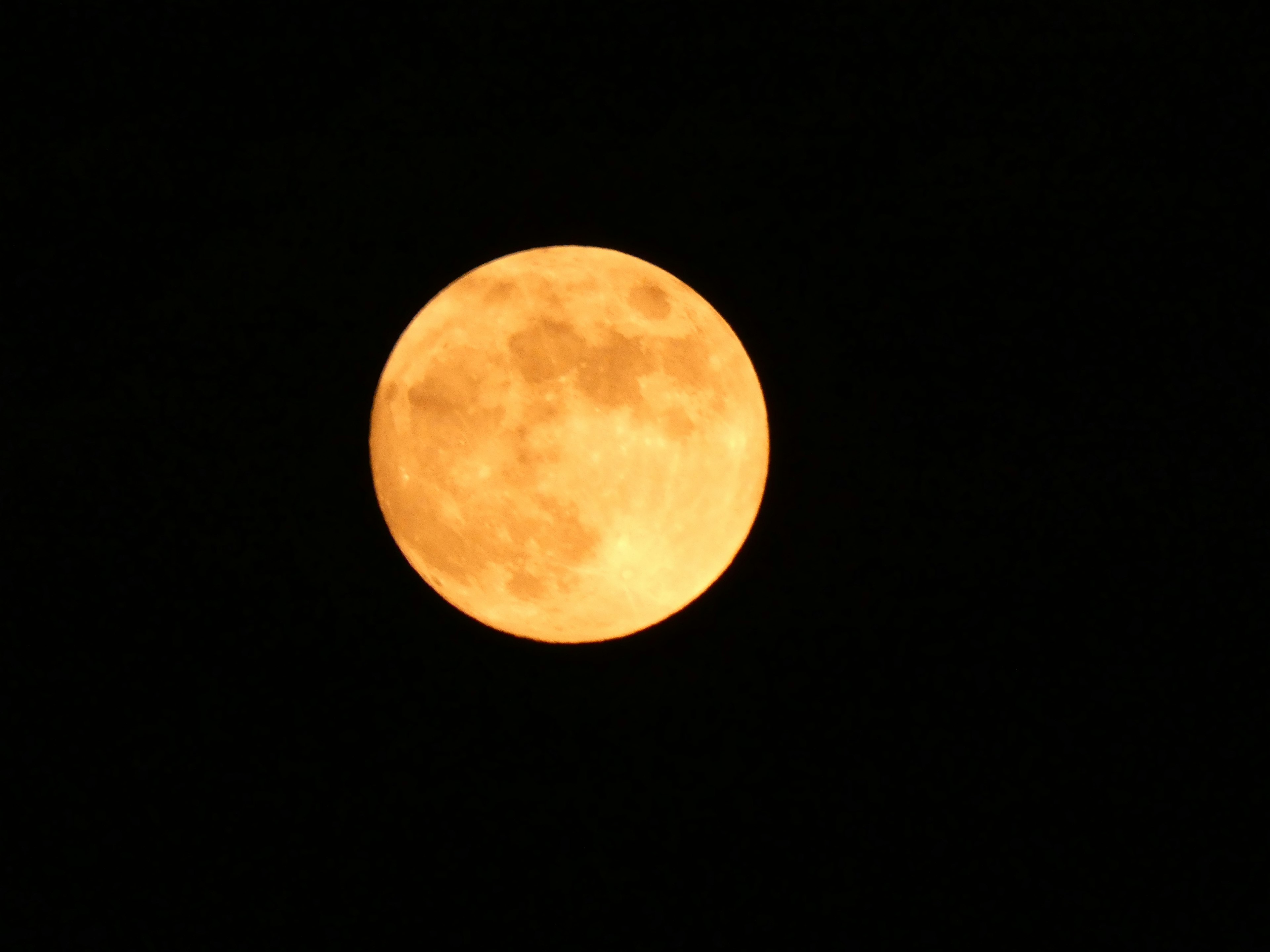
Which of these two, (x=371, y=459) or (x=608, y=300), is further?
(x=371, y=459)

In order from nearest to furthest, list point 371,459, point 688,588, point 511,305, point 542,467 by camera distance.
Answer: point 542,467 → point 511,305 → point 688,588 → point 371,459

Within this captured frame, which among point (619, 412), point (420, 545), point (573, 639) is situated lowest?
point (573, 639)

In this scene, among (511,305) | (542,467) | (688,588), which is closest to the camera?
(542,467)

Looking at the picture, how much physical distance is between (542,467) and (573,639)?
3.17 ft

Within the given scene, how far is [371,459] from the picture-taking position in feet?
11.6

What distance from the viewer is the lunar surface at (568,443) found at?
9.49ft

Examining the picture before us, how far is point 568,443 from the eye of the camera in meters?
2.86

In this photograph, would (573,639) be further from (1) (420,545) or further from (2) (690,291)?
(2) (690,291)

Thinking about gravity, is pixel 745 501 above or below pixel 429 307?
below

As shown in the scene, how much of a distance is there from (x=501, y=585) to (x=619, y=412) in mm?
897

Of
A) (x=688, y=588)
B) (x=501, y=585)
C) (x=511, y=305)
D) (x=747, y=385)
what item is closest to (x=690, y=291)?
(x=747, y=385)

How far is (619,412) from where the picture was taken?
2.90 metres

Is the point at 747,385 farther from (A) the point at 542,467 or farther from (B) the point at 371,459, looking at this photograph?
(B) the point at 371,459

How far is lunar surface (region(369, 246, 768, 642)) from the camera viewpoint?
289 cm
